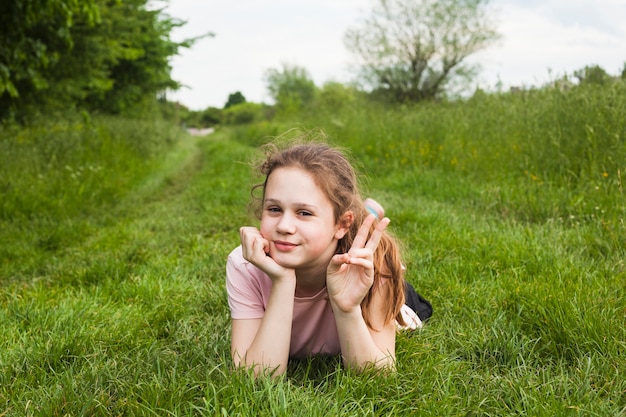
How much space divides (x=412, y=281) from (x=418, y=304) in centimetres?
55

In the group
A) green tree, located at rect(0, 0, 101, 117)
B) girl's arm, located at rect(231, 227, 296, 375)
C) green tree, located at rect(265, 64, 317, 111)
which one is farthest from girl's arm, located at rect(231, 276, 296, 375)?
green tree, located at rect(265, 64, 317, 111)

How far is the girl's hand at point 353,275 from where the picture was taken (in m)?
1.81

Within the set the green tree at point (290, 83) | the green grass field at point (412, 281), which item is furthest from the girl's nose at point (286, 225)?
the green tree at point (290, 83)

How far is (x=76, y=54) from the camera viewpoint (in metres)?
11.1

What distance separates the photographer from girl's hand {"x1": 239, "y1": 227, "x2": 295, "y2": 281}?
185 centimetres

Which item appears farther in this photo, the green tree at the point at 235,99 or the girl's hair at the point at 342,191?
the green tree at the point at 235,99

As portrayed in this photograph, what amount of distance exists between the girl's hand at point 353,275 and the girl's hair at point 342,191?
191mm

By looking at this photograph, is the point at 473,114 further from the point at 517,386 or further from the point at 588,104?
the point at 517,386

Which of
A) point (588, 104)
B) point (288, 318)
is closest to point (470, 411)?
point (288, 318)

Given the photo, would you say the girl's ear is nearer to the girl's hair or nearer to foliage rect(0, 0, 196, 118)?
the girl's hair

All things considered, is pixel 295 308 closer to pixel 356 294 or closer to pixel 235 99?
pixel 356 294

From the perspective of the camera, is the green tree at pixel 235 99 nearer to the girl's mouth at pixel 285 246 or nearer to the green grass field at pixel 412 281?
the green grass field at pixel 412 281

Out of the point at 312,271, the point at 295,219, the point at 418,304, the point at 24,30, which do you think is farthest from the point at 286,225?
the point at 24,30

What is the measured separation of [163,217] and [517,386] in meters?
4.88
